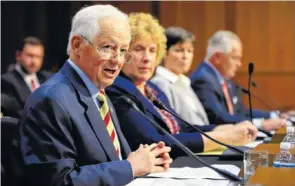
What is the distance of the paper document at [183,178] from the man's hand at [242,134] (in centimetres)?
65

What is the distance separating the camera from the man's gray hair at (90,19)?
2.03 metres

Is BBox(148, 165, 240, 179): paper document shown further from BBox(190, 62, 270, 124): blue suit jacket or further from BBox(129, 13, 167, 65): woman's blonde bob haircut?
BBox(190, 62, 270, 124): blue suit jacket

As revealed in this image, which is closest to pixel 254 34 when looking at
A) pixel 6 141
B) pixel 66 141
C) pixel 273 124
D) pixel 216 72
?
pixel 216 72

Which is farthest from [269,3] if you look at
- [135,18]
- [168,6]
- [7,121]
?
[7,121]

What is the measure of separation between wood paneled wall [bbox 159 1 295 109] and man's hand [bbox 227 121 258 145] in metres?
3.65

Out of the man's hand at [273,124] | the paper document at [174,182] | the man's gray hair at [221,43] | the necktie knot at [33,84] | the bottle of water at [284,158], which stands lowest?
the man's hand at [273,124]

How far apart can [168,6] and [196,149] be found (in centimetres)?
418

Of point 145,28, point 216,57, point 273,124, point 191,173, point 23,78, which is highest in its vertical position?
point 145,28

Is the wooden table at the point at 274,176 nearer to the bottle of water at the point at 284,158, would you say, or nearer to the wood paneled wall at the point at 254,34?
the bottle of water at the point at 284,158

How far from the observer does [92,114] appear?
6.59 ft

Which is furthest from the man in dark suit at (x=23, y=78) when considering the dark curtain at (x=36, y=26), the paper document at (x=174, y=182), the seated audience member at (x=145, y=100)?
the paper document at (x=174, y=182)

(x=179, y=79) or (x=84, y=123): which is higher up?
(x=84, y=123)

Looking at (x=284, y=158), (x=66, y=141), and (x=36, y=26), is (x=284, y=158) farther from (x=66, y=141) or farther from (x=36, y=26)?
(x=36, y=26)

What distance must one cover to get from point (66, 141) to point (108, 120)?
308mm
